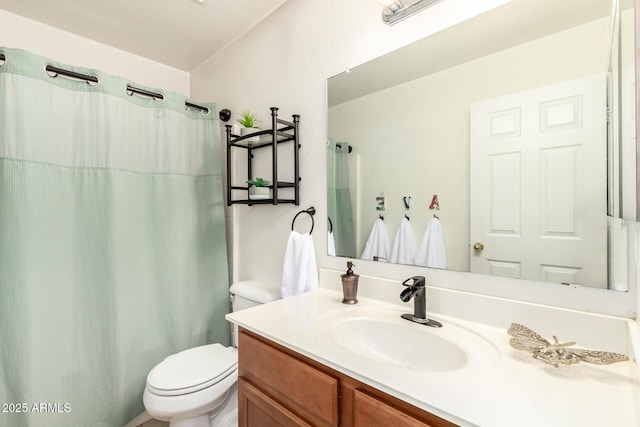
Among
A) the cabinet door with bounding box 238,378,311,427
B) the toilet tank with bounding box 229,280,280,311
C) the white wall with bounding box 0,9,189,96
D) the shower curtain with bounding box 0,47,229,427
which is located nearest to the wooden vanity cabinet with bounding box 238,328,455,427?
the cabinet door with bounding box 238,378,311,427

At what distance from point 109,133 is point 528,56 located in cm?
189

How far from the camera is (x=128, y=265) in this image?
161 centimetres

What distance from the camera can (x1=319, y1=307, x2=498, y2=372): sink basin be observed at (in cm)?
84

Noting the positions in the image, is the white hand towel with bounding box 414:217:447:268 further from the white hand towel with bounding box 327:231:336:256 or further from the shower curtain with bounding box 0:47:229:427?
the shower curtain with bounding box 0:47:229:427

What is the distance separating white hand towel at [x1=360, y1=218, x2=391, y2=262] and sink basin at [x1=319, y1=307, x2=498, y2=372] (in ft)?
0.75

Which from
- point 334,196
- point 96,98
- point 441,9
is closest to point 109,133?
point 96,98

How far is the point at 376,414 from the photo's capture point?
670 mm

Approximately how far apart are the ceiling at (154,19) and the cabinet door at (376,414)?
1.90m

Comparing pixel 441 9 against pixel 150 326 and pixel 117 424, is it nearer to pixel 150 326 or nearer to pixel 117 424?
pixel 150 326

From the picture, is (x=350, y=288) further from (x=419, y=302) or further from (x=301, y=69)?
(x=301, y=69)

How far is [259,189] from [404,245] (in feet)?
2.63

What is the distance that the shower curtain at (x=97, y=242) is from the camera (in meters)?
1.31

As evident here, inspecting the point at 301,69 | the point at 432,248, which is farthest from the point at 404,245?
the point at 301,69

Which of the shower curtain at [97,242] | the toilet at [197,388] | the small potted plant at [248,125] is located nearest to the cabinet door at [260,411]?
the toilet at [197,388]
